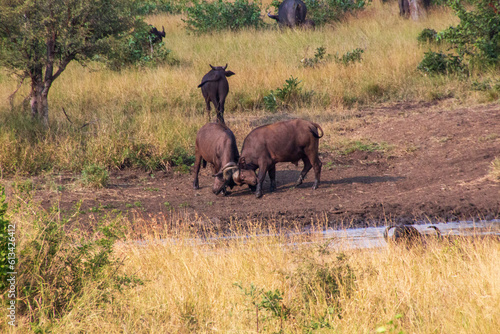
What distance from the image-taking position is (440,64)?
1545 cm

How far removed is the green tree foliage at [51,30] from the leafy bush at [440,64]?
8.01 m

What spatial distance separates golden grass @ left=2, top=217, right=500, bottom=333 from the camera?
4.41 metres

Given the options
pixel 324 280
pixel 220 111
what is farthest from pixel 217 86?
pixel 324 280

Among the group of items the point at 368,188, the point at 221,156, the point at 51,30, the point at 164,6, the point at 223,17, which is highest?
the point at 164,6

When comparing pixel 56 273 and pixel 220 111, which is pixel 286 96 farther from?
pixel 56 273

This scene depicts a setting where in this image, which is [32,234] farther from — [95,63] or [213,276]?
[95,63]

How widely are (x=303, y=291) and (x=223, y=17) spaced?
20058mm

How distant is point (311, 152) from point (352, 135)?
→ 3467mm

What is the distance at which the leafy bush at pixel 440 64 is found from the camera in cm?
A: 1540

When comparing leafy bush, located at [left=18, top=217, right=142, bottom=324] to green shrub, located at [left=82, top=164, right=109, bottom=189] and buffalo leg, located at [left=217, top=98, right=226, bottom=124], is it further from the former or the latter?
buffalo leg, located at [left=217, top=98, right=226, bottom=124]

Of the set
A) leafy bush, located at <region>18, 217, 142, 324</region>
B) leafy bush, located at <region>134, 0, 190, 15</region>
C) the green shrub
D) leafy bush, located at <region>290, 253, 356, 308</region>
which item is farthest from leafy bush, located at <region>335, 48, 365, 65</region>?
leafy bush, located at <region>134, 0, 190, 15</region>

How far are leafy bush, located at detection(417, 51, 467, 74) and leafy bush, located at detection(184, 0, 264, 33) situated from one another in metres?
9.63

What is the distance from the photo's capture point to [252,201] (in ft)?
29.9

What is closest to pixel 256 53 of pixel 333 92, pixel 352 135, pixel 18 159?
pixel 333 92
